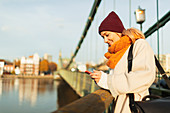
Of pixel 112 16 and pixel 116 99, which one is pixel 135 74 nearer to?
pixel 116 99

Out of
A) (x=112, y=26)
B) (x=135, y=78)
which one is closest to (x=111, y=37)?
(x=112, y=26)

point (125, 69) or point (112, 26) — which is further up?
point (112, 26)

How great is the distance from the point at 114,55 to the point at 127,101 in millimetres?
269

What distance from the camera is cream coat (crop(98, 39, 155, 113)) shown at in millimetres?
812

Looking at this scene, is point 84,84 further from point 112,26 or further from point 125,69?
point 125,69

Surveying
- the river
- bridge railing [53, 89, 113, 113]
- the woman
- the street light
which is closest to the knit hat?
the woman

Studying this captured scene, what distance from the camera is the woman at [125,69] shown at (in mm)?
816

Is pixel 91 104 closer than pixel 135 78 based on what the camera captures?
Yes

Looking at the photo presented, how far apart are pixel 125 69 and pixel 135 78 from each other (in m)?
0.14

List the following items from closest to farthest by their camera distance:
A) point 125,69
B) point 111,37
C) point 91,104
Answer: point 91,104
point 125,69
point 111,37

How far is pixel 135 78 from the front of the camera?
2.66 ft

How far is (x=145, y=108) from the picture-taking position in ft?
2.59

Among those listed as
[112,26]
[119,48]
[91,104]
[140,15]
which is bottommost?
[91,104]

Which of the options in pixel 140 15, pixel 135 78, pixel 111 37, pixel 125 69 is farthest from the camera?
pixel 140 15
